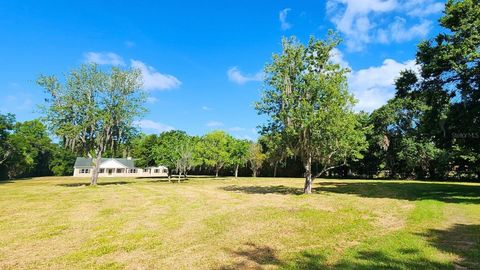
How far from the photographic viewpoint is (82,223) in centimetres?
1368

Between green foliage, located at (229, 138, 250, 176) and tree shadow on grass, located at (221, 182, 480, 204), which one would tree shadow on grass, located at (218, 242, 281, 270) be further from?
green foliage, located at (229, 138, 250, 176)

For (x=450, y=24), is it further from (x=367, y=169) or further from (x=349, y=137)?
(x=367, y=169)

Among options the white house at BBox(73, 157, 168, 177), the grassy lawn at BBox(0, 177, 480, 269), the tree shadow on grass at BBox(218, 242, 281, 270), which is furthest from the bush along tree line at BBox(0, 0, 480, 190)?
the white house at BBox(73, 157, 168, 177)

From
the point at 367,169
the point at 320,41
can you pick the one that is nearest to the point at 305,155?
the point at 320,41

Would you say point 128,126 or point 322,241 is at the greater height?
point 128,126

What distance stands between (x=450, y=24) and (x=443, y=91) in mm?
4635

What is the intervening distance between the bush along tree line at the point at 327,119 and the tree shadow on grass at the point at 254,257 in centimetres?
1358

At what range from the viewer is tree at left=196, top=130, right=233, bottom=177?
216 feet

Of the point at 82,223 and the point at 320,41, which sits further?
the point at 320,41

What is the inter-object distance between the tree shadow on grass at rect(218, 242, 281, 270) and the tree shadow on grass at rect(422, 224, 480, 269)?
4362 millimetres

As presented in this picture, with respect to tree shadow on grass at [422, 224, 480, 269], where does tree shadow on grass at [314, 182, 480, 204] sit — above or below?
above

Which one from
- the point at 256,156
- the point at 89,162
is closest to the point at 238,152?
the point at 256,156

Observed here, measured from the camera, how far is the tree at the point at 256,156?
73.2m

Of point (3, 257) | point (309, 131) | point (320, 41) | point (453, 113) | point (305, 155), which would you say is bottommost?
point (3, 257)
